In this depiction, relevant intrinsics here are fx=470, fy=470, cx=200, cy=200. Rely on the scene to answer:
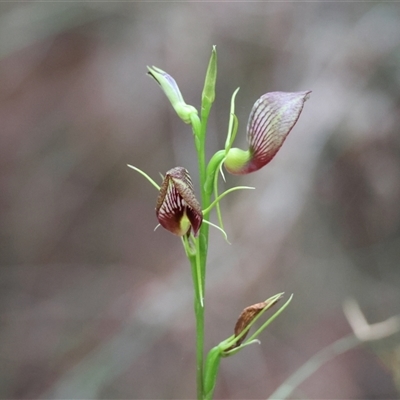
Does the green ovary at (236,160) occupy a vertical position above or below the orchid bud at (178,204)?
above

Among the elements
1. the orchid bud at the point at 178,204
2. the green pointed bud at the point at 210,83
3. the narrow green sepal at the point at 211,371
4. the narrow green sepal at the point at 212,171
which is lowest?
the narrow green sepal at the point at 211,371

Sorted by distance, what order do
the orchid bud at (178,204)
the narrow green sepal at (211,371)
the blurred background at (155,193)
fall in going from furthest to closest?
the blurred background at (155,193), the narrow green sepal at (211,371), the orchid bud at (178,204)

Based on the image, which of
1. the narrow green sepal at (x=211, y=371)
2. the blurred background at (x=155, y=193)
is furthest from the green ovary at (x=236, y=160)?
the blurred background at (x=155, y=193)

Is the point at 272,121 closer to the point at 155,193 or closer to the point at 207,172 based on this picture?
the point at 207,172

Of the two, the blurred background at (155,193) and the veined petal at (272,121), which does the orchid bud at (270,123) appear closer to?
the veined petal at (272,121)

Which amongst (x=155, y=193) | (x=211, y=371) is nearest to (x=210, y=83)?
(x=211, y=371)

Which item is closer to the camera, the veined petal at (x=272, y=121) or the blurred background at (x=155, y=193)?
Answer: the veined petal at (x=272, y=121)

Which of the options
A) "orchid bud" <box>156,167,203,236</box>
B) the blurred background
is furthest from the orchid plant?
the blurred background
